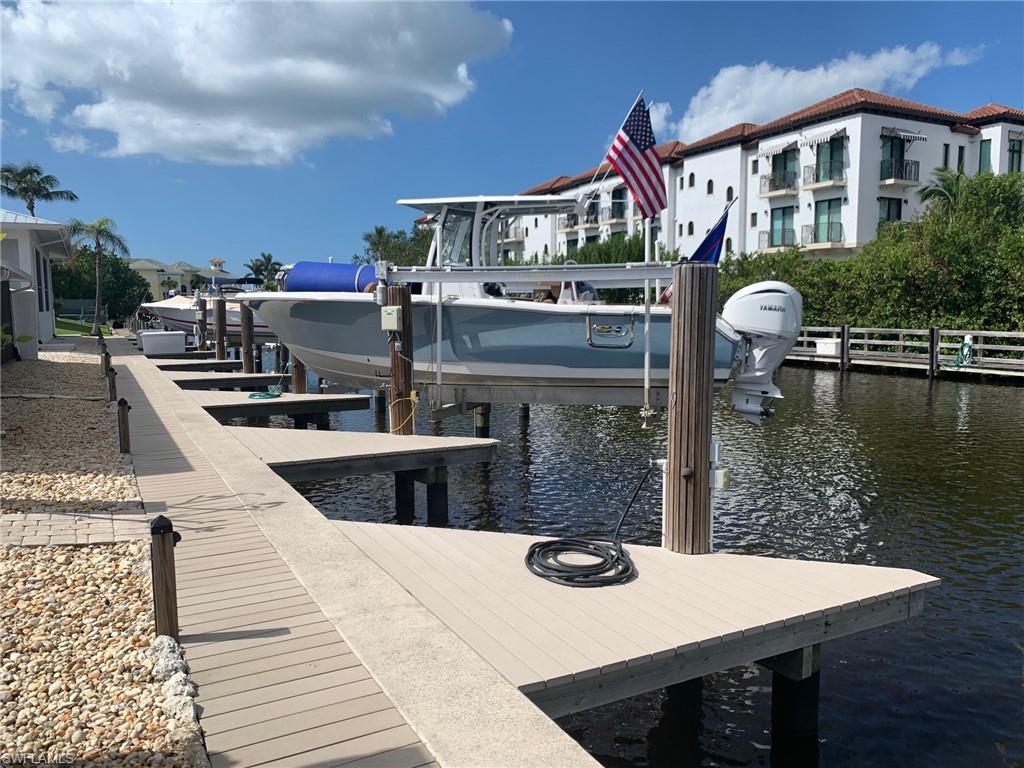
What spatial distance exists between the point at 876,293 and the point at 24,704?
99.5 feet

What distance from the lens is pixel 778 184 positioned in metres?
40.9

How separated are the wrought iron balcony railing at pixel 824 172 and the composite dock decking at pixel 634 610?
122ft

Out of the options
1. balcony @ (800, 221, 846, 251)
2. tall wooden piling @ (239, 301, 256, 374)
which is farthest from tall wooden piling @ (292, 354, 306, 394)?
balcony @ (800, 221, 846, 251)

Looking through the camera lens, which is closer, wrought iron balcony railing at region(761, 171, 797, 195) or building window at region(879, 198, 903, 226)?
building window at region(879, 198, 903, 226)

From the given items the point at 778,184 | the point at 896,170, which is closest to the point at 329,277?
the point at 778,184

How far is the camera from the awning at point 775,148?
3962 cm

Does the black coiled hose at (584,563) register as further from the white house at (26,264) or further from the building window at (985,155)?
the building window at (985,155)

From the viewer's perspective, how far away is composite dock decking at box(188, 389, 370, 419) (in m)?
13.0

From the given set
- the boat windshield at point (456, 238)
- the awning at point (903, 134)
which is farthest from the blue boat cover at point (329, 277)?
the awning at point (903, 134)

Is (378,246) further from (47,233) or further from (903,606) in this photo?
(903,606)

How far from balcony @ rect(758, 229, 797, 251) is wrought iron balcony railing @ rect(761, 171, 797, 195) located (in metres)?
2.14

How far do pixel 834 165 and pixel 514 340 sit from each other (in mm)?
31979

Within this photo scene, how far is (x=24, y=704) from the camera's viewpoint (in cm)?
351

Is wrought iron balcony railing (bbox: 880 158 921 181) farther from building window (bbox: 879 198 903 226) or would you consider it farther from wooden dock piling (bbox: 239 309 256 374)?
wooden dock piling (bbox: 239 309 256 374)
